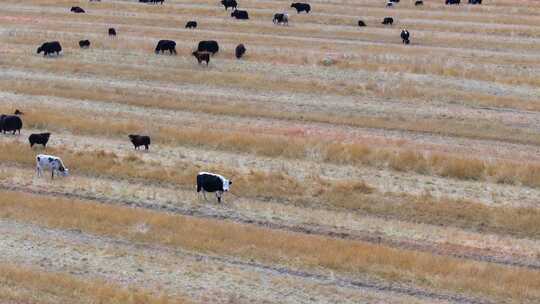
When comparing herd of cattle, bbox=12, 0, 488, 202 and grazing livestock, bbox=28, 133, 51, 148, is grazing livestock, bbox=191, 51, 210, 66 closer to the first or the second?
herd of cattle, bbox=12, 0, 488, 202

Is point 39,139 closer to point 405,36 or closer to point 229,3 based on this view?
point 405,36

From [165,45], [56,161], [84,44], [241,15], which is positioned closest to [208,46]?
[165,45]

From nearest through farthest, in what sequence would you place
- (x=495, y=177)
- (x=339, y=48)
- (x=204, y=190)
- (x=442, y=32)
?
(x=204, y=190), (x=495, y=177), (x=339, y=48), (x=442, y=32)

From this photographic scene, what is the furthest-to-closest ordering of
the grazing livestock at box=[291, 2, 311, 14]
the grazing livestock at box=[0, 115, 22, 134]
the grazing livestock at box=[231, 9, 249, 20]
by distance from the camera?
the grazing livestock at box=[291, 2, 311, 14] < the grazing livestock at box=[231, 9, 249, 20] < the grazing livestock at box=[0, 115, 22, 134]

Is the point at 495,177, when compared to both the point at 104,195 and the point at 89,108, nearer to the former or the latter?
the point at 104,195

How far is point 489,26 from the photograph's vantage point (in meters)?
56.1

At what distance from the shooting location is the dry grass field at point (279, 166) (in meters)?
21.4

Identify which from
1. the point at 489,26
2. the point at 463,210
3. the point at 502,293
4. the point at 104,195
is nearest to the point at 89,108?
the point at 104,195

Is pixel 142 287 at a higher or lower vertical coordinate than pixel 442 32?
lower

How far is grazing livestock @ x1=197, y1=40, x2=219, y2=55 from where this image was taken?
47.3m

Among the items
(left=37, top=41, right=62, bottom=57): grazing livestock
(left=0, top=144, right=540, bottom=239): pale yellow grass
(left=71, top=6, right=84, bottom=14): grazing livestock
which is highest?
(left=71, top=6, right=84, bottom=14): grazing livestock

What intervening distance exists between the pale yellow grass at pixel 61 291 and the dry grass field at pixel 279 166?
0.18 ft

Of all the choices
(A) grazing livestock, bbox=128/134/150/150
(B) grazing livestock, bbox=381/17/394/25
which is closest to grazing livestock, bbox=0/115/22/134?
(A) grazing livestock, bbox=128/134/150/150

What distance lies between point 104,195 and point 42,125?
8.97m
